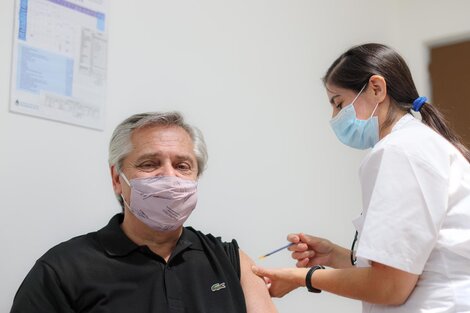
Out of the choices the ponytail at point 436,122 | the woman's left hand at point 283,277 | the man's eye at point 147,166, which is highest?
the ponytail at point 436,122

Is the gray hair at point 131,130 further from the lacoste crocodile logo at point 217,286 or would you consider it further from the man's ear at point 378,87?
the man's ear at point 378,87

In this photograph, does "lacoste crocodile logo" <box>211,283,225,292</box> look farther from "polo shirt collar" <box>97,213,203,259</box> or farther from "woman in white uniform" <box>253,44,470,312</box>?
"woman in white uniform" <box>253,44,470,312</box>

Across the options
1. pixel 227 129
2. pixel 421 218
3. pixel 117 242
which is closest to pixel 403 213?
pixel 421 218

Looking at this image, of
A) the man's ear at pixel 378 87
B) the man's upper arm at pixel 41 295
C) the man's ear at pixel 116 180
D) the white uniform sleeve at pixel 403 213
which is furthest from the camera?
the man's ear at pixel 116 180

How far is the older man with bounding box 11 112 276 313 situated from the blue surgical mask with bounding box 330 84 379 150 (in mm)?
462

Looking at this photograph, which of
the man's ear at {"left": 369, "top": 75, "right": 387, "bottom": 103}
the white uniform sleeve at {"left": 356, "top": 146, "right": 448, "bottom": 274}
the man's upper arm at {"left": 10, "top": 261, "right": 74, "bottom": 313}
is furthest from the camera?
the man's ear at {"left": 369, "top": 75, "right": 387, "bottom": 103}

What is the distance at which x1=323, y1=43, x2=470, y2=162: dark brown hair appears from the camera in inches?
67.9

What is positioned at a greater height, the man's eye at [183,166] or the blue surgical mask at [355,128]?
the blue surgical mask at [355,128]

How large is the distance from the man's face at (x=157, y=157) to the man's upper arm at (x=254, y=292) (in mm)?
360

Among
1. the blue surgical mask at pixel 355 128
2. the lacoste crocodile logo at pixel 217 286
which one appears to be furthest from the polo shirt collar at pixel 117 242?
the blue surgical mask at pixel 355 128

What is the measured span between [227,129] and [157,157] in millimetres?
763

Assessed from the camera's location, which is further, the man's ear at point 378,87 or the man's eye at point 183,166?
the man's eye at point 183,166

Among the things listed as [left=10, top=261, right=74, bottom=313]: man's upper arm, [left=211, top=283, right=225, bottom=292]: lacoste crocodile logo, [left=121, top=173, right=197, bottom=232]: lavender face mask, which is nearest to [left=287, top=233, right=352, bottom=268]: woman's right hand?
[left=211, top=283, right=225, bottom=292]: lacoste crocodile logo

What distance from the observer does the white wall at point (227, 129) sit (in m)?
1.91
